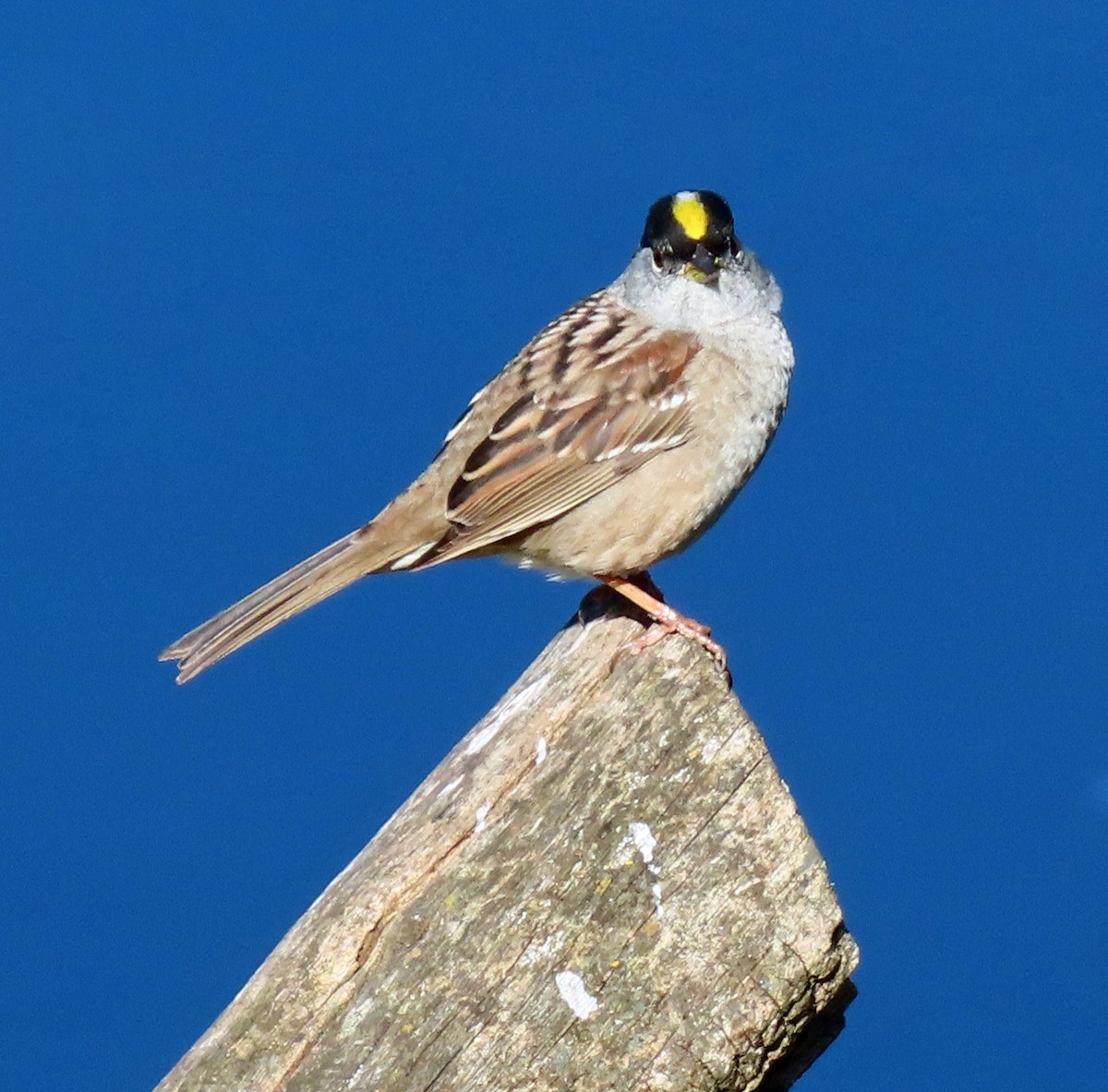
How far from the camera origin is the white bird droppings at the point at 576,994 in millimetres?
1684

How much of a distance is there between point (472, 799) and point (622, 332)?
1.94m

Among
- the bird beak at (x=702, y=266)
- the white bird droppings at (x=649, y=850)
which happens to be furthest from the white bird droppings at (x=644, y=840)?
the bird beak at (x=702, y=266)

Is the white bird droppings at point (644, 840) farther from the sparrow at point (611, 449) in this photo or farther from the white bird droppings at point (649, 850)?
the sparrow at point (611, 449)

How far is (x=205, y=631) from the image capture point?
315 centimetres

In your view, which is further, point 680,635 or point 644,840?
point 680,635

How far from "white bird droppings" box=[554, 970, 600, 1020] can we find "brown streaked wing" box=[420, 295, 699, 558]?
169cm

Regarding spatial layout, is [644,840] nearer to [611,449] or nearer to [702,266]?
[611,449]

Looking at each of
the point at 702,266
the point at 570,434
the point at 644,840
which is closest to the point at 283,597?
the point at 570,434

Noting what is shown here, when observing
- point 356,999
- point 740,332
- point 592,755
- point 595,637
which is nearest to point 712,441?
point 740,332

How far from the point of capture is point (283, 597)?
3.25 meters

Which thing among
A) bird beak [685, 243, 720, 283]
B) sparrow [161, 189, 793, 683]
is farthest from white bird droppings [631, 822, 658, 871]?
bird beak [685, 243, 720, 283]

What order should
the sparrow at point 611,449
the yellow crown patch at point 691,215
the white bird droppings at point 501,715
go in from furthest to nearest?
the yellow crown patch at point 691,215
the sparrow at point 611,449
the white bird droppings at point 501,715

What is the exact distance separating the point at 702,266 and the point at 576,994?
Result: 7.04 ft

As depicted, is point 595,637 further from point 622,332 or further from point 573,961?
point 622,332
